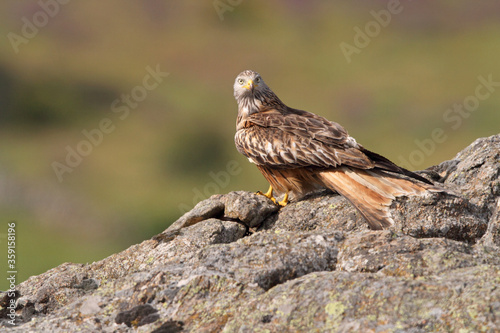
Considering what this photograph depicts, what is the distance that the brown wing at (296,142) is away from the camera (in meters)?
9.86

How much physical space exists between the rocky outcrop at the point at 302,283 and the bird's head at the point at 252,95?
4934 mm

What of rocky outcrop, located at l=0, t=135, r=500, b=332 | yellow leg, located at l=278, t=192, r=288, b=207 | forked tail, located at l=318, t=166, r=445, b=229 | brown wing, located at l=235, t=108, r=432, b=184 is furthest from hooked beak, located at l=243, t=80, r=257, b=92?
rocky outcrop, located at l=0, t=135, r=500, b=332

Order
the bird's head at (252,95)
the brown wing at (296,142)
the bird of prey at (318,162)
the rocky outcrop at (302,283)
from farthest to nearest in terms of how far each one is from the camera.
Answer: the bird's head at (252,95)
the brown wing at (296,142)
the bird of prey at (318,162)
the rocky outcrop at (302,283)

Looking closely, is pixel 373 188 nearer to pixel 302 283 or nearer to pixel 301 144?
pixel 301 144

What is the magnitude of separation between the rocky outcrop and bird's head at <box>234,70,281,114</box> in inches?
194

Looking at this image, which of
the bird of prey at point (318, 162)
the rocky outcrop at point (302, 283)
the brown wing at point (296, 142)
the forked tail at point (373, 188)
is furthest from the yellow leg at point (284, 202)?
the rocky outcrop at point (302, 283)

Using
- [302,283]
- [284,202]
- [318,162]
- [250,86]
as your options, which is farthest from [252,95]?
[302,283]

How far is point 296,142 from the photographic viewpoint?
34.8 ft

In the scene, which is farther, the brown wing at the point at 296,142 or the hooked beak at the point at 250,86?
the hooked beak at the point at 250,86

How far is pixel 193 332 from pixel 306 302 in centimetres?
105

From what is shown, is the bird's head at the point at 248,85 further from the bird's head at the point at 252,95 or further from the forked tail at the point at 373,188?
the forked tail at the point at 373,188

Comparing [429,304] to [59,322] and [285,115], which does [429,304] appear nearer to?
[59,322]

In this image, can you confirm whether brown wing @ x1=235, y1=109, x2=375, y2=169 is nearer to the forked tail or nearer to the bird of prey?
the bird of prey

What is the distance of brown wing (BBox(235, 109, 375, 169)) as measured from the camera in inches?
388
